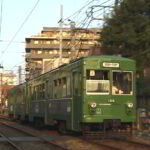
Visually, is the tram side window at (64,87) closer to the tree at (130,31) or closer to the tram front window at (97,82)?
the tram front window at (97,82)

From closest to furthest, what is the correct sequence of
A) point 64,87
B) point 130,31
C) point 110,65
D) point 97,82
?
point 97,82 < point 110,65 < point 64,87 < point 130,31

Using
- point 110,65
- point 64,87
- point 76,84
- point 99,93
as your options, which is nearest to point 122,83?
point 110,65

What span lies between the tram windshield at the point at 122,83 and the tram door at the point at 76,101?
133cm

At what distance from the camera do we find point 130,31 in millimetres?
22547

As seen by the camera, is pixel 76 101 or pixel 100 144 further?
pixel 76 101

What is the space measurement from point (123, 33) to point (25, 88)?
999 centimetres

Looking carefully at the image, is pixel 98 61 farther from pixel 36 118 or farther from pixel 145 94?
pixel 36 118

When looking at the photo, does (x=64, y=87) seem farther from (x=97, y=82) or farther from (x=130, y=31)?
A: (x=130, y=31)

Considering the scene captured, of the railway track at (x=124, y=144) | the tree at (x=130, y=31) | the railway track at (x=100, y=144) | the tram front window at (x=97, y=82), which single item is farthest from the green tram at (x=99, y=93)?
the tree at (x=130, y=31)

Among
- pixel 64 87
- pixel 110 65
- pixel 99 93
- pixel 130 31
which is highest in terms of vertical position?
pixel 130 31

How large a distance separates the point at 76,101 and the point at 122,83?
1.88m

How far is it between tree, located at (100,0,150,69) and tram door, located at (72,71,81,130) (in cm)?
494

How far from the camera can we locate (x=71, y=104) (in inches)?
724

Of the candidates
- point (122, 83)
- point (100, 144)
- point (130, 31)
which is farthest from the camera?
point (130, 31)
